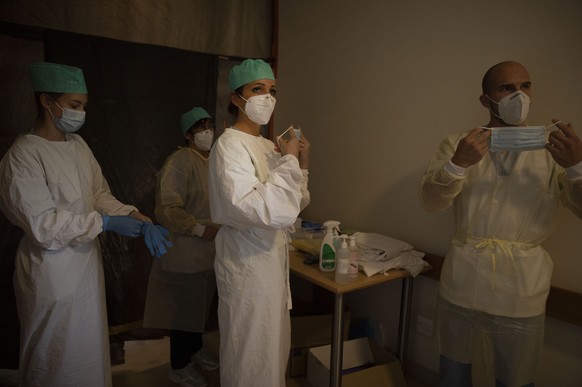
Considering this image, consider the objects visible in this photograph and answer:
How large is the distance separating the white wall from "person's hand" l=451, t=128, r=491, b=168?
57 cm

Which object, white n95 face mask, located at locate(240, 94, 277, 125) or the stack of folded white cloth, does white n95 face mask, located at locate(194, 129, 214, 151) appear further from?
the stack of folded white cloth

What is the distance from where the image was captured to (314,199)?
2.95 m

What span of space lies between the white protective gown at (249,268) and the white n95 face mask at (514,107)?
0.83 m

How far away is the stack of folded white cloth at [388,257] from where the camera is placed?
1.95 metres

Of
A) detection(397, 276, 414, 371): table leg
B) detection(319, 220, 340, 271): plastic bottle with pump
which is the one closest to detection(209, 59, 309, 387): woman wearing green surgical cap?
detection(319, 220, 340, 271): plastic bottle with pump

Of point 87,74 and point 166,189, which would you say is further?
point 87,74

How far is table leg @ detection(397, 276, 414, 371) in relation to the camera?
2129mm

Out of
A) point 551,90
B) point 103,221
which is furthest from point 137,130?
point 551,90

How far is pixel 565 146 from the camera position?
50.9 inches

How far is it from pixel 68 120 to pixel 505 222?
5.97 feet

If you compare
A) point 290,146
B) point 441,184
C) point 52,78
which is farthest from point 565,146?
point 52,78

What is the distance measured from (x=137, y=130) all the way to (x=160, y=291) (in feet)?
3.59

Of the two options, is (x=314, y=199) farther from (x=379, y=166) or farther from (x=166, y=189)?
(x=166, y=189)

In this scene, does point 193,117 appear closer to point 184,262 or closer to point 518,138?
point 184,262
